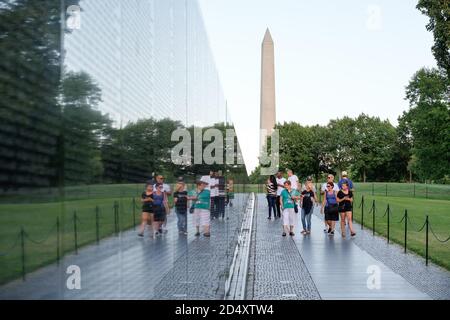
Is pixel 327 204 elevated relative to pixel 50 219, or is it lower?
lower

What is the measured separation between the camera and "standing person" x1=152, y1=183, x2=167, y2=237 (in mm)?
4828

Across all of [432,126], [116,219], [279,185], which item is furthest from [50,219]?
[432,126]

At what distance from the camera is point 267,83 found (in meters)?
67.1

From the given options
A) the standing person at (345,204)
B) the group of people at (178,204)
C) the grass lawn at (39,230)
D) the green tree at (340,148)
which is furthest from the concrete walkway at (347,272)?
the green tree at (340,148)

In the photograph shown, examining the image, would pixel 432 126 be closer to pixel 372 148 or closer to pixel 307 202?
pixel 372 148

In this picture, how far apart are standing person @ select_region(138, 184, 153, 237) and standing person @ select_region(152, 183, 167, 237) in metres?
0.07

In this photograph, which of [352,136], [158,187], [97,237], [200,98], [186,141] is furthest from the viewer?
[352,136]

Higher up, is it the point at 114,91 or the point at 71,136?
the point at 114,91

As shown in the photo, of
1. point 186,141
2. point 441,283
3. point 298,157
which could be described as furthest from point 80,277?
point 298,157

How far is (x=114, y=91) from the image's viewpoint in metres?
3.62

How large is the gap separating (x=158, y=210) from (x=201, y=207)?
2996 millimetres

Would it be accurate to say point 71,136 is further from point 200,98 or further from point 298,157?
point 298,157

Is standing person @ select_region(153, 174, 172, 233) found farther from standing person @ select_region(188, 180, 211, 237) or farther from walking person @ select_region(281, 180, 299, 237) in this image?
walking person @ select_region(281, 180, 299, 237)
